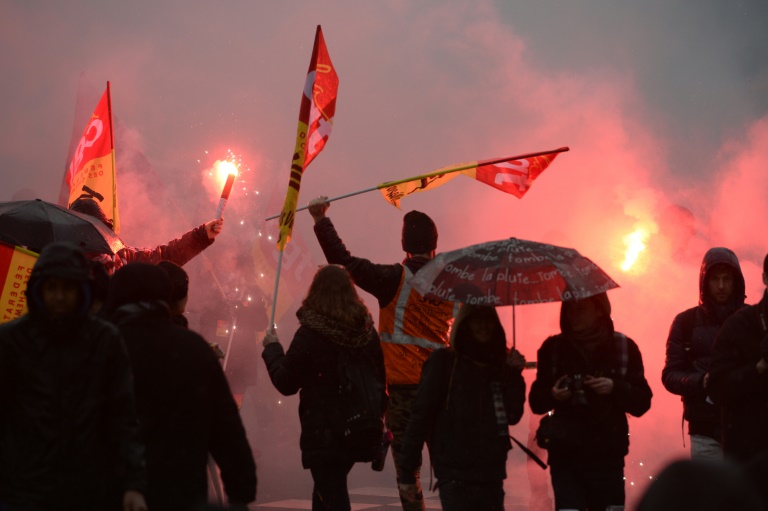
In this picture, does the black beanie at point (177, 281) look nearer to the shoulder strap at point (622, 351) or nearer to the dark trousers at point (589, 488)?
the dark trousers at point (589, 488)

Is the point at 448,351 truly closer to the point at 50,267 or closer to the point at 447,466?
the point at 447,466

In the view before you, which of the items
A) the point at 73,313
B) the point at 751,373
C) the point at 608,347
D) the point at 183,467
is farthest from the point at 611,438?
the point at 73,313

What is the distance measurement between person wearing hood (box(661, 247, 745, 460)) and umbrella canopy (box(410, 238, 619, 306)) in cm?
112

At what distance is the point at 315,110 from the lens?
6660 mm

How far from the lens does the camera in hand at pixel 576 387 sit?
14.2ft

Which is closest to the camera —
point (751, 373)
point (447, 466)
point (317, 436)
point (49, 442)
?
point (49, 442)

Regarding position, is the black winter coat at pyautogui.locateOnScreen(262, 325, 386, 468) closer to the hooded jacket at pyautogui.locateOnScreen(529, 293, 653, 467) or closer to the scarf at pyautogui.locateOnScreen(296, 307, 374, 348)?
the scarf at pyautogui.locateOnScreen(296, 307, 374, 348)

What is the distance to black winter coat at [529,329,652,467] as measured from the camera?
4.34m

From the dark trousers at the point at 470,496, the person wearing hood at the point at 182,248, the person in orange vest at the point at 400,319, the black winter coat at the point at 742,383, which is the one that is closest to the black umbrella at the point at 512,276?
the black winter coat at the point at 742,383

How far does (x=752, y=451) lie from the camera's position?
3.98 metres

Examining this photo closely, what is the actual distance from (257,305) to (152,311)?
16.1m

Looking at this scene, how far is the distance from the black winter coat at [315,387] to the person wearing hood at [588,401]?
1153 mm

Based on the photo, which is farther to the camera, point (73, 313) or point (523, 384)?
point (523, 384)

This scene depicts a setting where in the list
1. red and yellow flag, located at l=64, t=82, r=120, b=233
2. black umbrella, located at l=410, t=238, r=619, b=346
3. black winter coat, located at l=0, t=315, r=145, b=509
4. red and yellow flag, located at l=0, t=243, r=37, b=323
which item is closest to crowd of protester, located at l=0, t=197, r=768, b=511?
black winter coat, located at l=0, t=315, r=145, b=509
